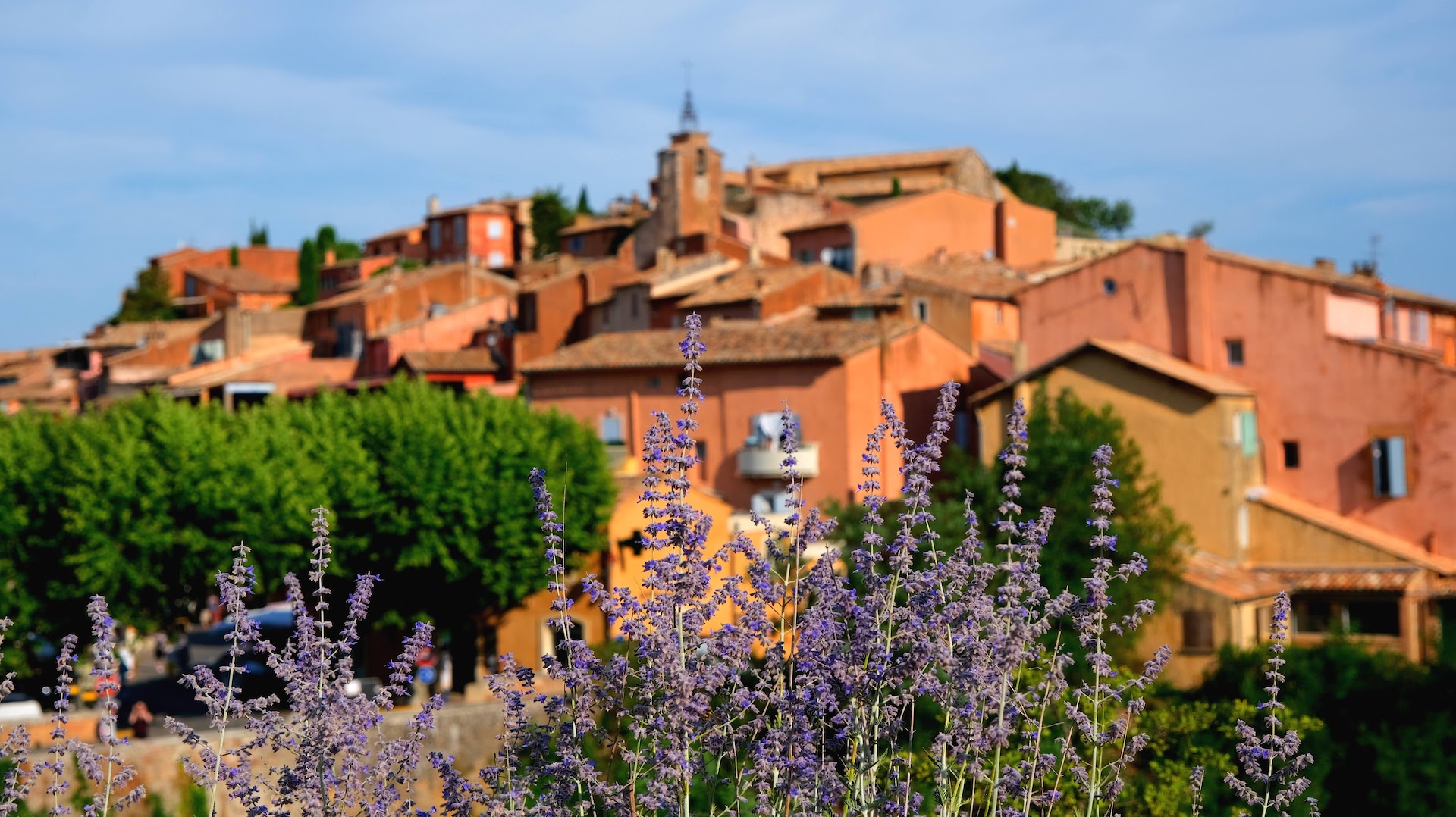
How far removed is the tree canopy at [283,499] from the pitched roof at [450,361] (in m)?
18.9

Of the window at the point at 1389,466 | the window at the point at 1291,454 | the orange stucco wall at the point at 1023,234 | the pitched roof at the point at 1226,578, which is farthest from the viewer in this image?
the orange stucco wall at the point at 1023,234

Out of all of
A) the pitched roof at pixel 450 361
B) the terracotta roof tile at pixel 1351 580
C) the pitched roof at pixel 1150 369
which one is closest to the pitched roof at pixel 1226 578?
the terracotta roof tile at pixel 1351 580

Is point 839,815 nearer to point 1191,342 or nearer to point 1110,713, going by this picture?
point 1110,713

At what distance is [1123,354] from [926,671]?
108 feet

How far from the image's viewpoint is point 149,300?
280 ft

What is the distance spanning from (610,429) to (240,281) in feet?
144

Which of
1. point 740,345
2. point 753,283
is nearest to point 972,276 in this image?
point 753,283

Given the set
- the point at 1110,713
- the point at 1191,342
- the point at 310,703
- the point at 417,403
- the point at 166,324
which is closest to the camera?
the point at 310,703

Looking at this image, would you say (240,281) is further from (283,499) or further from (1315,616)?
(1315,616)

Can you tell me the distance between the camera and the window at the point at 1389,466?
37156 mm

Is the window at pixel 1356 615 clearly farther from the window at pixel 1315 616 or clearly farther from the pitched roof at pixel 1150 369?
the pitched roof at pixel 1150 369

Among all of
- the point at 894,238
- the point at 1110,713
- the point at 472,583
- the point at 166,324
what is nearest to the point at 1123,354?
the point at 472,583

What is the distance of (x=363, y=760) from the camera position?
5637 mm

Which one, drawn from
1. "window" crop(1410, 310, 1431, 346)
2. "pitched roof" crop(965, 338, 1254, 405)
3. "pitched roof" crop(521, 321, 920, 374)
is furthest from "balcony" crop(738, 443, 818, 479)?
"window" crop(1410, 310, 1431, 346)
